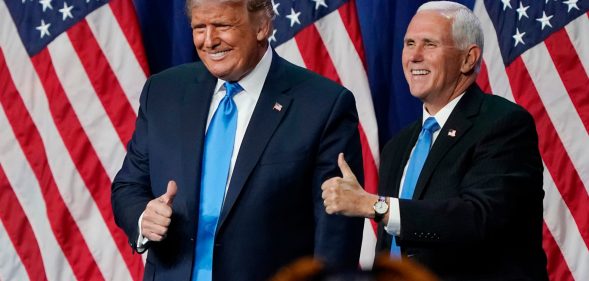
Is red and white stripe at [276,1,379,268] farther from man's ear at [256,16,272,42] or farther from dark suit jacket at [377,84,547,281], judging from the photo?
man's ear at [256,16,272,42]

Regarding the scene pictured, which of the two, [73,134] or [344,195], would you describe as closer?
[344,195]

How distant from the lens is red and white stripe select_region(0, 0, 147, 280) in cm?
486

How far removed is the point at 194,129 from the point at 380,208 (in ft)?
1.68

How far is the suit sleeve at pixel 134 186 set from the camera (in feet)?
9.77

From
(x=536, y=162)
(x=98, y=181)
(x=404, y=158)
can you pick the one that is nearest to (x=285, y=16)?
(x=98, y=181)

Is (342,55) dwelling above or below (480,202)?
above

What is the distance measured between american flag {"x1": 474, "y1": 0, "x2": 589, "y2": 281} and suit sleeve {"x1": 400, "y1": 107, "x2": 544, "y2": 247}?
1481 mm

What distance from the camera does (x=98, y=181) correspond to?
4.88m

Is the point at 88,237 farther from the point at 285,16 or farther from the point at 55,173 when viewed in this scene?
the point at 285,16

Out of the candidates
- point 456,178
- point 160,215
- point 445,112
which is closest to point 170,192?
point 160,215

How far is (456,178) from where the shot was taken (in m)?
3.08

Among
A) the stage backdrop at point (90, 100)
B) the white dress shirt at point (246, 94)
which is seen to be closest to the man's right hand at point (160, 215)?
the white dress shirt at point (246, 94)

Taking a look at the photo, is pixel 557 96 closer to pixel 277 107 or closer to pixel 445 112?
pixel 445 112

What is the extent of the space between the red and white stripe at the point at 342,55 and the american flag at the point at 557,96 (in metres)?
0.56
